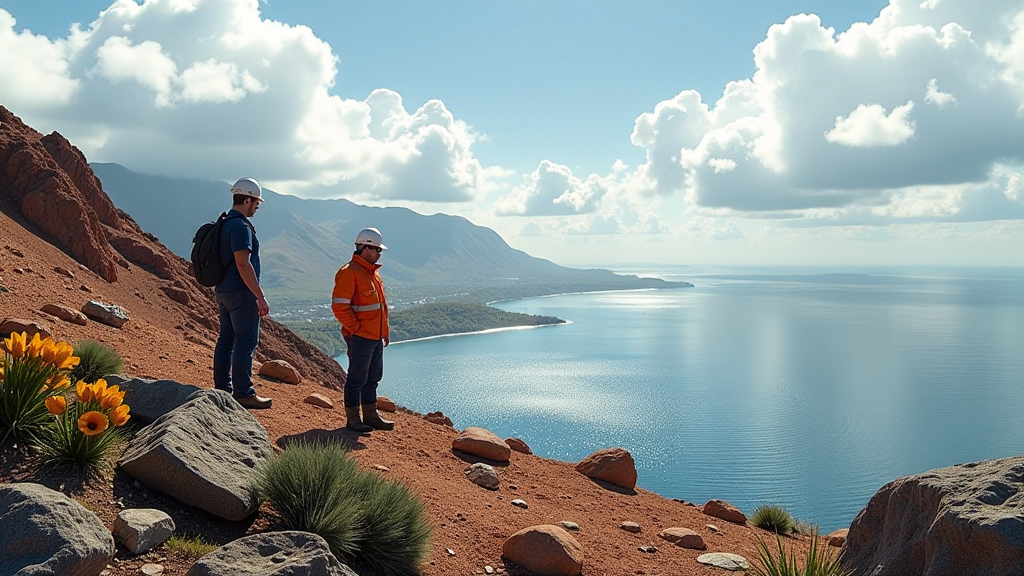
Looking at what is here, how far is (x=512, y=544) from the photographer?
17.6 ft

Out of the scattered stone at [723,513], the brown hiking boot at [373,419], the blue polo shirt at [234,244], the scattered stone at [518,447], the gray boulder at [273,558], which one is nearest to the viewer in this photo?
the gray boulder at [273,558]

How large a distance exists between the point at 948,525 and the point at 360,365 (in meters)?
5.75

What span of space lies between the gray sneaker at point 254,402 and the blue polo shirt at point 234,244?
1307mm

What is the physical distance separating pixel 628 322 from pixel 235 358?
498 feet

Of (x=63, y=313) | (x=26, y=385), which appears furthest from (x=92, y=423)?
(x=63, y=313)

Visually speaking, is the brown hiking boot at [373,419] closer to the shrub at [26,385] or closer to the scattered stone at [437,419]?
the scattered stone at [437,419]

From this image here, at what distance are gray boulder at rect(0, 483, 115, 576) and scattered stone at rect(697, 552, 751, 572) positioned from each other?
17.1 feet

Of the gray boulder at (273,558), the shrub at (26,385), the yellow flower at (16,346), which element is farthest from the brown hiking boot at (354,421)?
the gray boulder at (273,558)

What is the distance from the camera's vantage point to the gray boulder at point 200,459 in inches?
169

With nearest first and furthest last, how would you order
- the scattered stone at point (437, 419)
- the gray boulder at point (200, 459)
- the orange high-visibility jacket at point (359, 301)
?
the gray boulder at point (200, 459) → the orange high-visibility jacket at point (359, 301) → the scattered stone at point (437, 419)

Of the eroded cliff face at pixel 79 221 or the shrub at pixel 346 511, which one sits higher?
the eroded cliff face at pixel 79 221

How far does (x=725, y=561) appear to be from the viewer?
641 cm

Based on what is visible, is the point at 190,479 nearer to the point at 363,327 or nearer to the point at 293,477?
the point at 293,477

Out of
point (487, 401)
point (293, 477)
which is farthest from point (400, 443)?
point (487, 401)
